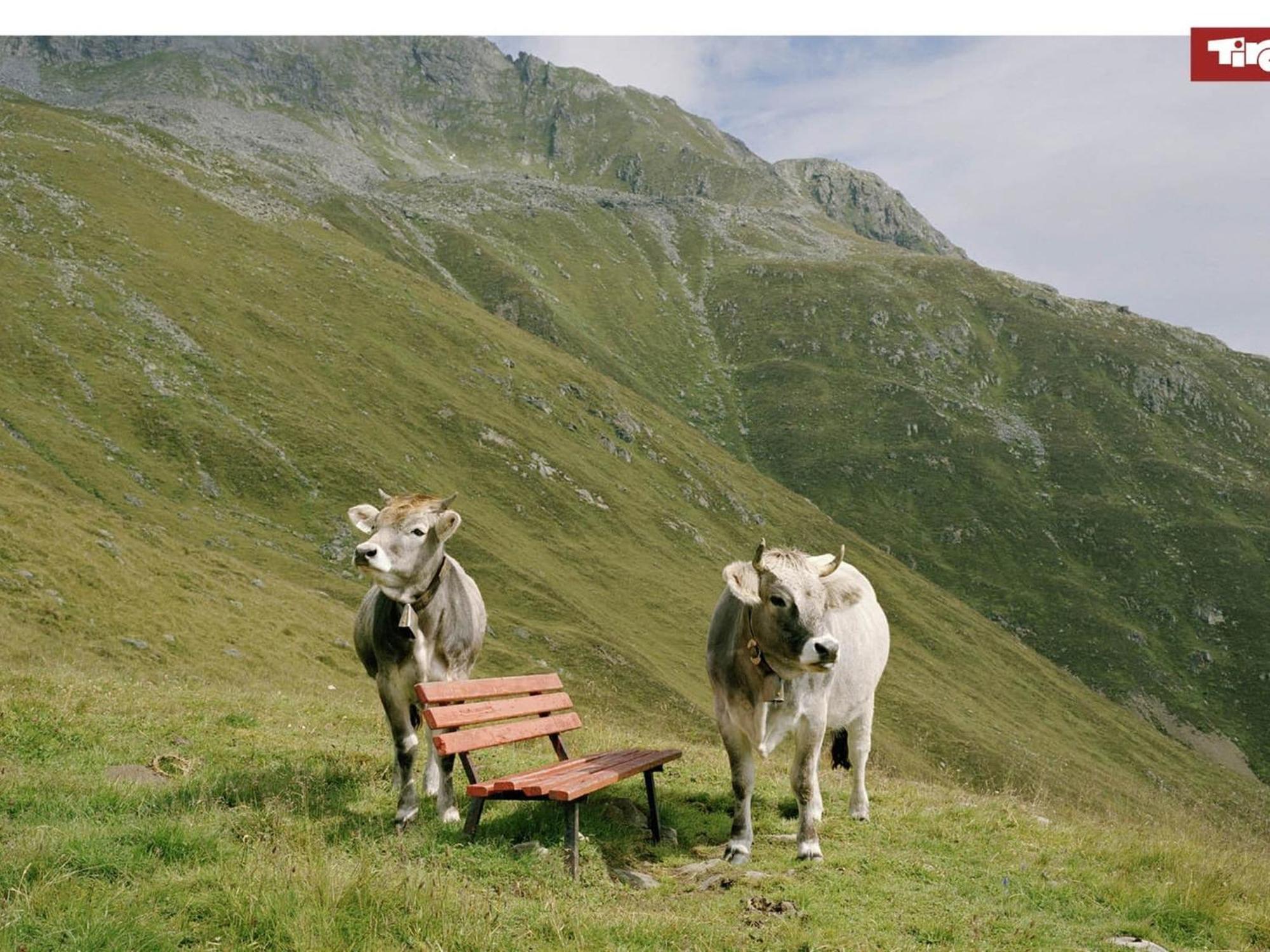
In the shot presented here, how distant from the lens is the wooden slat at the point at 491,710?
9.59 m

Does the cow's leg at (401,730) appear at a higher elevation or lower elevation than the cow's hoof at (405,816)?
higher

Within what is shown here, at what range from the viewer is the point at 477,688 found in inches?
416

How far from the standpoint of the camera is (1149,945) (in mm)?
8281

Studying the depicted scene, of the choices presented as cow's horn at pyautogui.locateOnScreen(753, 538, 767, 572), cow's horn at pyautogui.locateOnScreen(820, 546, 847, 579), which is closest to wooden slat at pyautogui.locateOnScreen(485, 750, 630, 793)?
cow's horn at pyautogui.locateOnScreen(753, 538, 767, 572)

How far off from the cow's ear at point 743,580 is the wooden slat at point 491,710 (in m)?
3.13

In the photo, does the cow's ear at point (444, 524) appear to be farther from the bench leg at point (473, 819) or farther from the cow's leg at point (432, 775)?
the bench leg at point (473, 819)

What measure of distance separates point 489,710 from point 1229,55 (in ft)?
52.8

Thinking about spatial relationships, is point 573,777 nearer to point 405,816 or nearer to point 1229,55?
point 405,816

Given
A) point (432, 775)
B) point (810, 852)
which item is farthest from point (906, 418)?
point (432, 775)

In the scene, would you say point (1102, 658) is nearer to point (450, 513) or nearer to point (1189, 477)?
point (1189, 477)

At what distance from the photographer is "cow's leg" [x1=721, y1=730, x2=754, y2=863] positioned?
10.4 metres

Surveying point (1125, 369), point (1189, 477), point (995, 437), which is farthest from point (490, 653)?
point (1125, 369)

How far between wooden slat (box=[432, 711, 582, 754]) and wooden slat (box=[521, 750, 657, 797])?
2.38 feet

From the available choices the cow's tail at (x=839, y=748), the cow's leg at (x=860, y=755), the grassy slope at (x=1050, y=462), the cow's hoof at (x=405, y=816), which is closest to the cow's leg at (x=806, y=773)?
the cow's leg at (x=860, y=755)
